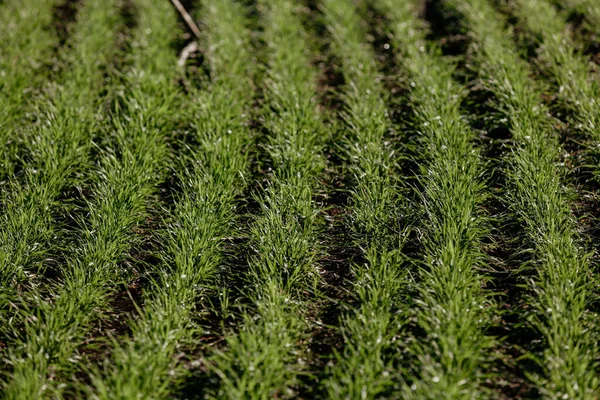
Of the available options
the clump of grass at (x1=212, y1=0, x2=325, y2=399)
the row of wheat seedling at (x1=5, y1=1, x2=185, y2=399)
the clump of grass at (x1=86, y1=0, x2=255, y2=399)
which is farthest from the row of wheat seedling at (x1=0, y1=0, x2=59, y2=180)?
the clump of grass at (x1=212, y1=0, x2=325, y2=399)

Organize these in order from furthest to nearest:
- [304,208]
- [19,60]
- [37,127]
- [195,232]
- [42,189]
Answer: [19,60]
[37,127]
[42,189]
[304,208]
[195,232]

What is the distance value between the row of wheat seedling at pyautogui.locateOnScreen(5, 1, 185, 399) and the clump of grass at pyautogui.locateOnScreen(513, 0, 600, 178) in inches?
94.2

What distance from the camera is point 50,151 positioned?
3.85m

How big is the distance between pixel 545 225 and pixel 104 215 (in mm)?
2116

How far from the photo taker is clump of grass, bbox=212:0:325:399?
8.99 feet

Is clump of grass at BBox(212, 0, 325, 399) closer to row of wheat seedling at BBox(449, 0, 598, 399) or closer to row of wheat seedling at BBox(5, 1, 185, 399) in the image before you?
row of wheat seedling at BBox(5, 1, 185, 399)

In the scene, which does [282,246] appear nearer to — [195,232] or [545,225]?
[195,232]

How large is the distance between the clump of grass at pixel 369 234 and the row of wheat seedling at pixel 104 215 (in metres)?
1.08

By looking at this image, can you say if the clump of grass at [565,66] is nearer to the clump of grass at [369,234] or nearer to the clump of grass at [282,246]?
the clump of grass at [369,234]

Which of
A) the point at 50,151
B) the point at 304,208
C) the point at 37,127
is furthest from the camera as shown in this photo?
the point at 37,127

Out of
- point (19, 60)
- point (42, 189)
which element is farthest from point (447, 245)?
point (19, 60)

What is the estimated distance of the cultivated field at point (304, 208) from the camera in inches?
109

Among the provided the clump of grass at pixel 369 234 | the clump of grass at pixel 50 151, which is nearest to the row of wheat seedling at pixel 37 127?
the clump of grass at pixel 50 151

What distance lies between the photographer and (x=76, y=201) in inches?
146
